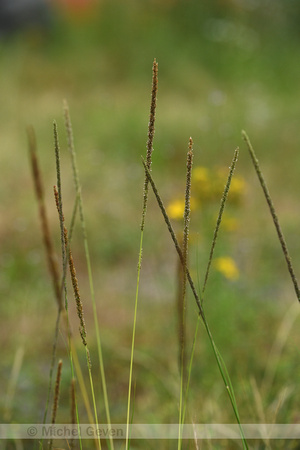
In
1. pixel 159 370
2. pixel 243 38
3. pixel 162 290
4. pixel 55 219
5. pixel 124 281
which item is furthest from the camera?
pixel 243 38

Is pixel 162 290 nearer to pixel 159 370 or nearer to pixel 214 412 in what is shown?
pixel 159 370

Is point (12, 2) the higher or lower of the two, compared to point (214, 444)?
higher

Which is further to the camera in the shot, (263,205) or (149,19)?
(149,19)

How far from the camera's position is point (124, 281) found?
14.8 ft

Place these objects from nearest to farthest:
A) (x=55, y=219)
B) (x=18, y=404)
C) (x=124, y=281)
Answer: (x=18, y=404) → (x=124, y=281) → (x=55, y=219)

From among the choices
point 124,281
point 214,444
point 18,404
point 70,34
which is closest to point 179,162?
point 124,281

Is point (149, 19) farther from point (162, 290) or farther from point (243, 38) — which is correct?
point (162, 290)

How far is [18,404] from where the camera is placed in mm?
2279

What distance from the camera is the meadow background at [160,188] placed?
259cm

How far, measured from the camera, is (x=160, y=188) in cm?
645

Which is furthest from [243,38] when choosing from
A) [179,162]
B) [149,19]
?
[179,162]

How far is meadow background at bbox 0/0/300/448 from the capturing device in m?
2.59

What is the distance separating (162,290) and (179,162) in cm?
327

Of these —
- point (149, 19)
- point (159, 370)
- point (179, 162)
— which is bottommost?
point (159, 370)
